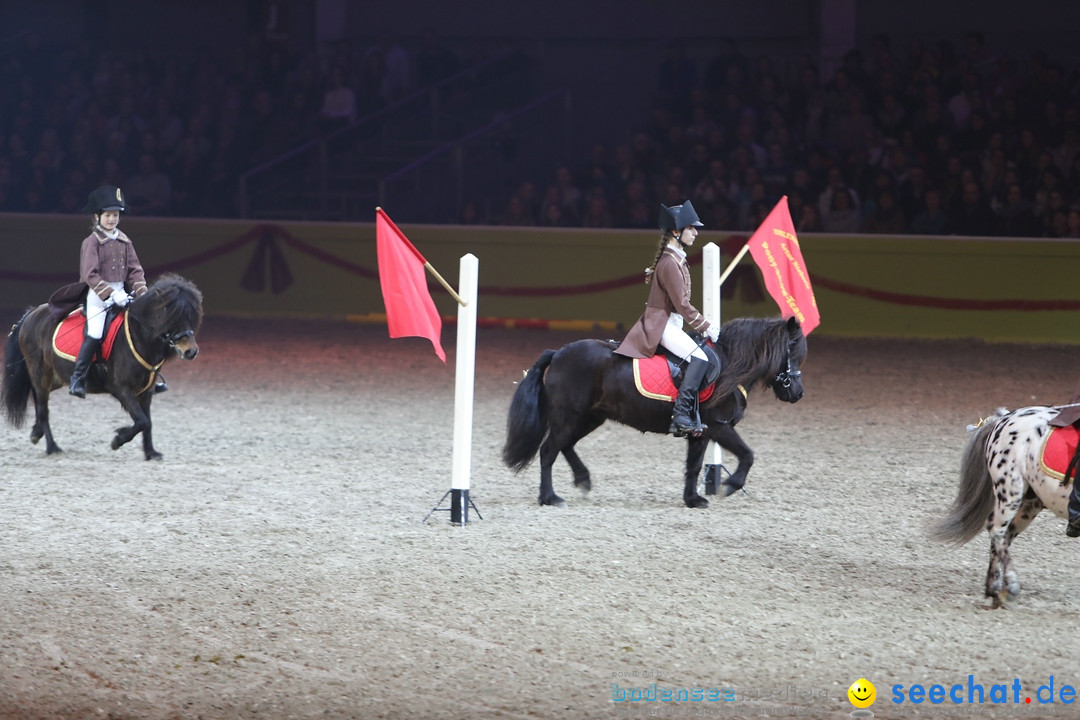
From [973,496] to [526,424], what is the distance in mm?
2961

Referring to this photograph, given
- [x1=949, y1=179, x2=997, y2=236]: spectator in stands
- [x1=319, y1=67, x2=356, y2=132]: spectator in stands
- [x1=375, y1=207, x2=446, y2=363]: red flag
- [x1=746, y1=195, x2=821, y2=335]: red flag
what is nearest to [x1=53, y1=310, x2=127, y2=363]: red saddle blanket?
[x1=375, y1=207, x2=446, y2=363]: red flag

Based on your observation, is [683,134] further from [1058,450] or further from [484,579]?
[1058,450]

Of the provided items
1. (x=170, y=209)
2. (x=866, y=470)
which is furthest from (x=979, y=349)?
(x=170, y=209)

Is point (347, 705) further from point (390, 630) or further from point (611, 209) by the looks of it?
point (611, 209)

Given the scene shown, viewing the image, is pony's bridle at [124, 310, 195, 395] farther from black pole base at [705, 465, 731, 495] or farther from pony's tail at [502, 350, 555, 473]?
black pole base at [705, 465, 731, 495]

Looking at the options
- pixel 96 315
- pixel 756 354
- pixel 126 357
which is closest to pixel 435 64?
pixel 96 315

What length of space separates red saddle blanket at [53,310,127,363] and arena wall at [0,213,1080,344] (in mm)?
7917

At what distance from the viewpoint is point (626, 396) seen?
8.13 meters

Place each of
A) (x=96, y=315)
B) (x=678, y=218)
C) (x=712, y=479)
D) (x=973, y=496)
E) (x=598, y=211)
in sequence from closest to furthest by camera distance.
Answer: (x=973, y=496), (x=678, y=218), (x=712, y=479), (x=96, y=315), (x=598, y=211)

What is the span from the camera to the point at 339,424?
11.1 meters

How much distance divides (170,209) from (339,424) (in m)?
10.5

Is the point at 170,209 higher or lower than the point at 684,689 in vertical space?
higher

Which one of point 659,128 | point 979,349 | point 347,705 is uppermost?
point 659,128

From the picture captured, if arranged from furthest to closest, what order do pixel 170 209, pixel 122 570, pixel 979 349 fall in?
1. pixel 170 209
2. pixel 979 349
3. pixel 122 570
